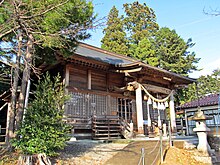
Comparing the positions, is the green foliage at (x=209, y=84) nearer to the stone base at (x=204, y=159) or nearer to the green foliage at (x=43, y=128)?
the stone base at (x=204, y=159)

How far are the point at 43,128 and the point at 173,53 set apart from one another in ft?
79.4

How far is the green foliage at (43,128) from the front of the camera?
5297mm

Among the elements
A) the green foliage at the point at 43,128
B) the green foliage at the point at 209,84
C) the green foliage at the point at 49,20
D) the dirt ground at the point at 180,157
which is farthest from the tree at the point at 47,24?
the green foliage at the point at 209,84

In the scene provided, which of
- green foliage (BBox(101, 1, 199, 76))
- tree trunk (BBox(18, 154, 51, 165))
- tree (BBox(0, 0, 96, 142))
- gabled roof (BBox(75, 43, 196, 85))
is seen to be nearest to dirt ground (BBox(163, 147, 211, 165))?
tree trunk (BBox(18, 154, 51, 165))

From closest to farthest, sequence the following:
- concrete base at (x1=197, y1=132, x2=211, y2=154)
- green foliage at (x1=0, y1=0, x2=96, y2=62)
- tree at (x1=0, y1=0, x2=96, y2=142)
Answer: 1. green foliage at (x1=0, y1=0, x2=96, y2=62)
2. tree at (x1=0, y1=0, x2=96, y2=142)
3. concrete base at (x1=197, y1=132, x2=211, y2=154)

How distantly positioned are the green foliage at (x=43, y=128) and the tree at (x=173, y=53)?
22.6m

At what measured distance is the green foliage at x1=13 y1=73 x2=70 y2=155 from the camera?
17.4 ft

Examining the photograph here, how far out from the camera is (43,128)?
5.50 metres

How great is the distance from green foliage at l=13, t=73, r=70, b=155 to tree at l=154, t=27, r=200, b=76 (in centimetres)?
2260

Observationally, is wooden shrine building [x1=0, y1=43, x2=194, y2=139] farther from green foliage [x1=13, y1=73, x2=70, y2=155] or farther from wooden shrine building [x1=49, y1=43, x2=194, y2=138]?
green foliage [x1=13, y1=73, x2=70, y2=155]

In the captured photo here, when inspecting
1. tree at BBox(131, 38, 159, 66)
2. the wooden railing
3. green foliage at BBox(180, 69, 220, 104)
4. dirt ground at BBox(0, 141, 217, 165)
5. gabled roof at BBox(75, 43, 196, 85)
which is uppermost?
tree at BBox(131, 38, 159, 66)

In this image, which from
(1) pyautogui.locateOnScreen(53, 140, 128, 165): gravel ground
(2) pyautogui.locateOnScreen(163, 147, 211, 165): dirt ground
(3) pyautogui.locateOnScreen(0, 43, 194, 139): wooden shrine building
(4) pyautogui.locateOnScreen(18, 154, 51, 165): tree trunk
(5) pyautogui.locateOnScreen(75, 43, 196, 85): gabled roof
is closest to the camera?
(4) pyautogui.locateOnScreen(18, 154, 51, 165): tree trunk

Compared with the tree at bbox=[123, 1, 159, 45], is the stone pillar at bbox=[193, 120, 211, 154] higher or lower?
lower

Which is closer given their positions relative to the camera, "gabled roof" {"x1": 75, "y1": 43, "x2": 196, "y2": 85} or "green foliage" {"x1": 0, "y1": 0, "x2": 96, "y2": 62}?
"green foliage" {"x1": 0, "y1": 0, "x2": 96, "y2": 62}
